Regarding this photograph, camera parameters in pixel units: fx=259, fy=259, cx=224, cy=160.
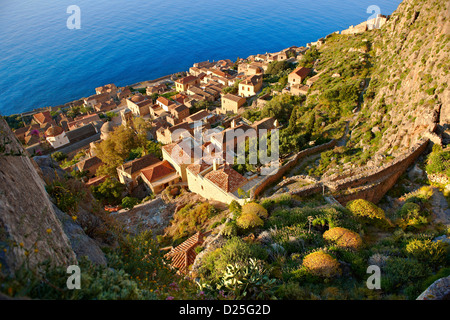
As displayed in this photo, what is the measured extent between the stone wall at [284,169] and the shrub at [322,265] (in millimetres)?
7657

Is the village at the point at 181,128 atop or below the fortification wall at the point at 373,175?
below

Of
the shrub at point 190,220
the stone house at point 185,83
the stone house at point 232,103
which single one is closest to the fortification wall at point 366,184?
the shrub at point 190,220

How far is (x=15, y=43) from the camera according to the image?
99.8 m

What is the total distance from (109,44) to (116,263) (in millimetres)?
122673

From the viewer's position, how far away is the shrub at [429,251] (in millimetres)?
8914

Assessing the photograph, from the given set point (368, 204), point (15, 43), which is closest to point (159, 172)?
point (368, 204)

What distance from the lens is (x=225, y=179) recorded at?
18.6m

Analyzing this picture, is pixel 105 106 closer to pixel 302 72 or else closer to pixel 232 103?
pixel 232 103

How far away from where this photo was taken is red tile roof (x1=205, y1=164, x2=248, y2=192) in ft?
59.4

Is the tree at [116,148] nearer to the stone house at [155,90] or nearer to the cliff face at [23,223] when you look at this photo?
the cliff face at [23,223]

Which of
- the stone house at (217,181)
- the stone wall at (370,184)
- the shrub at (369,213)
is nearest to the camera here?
the shrub at (369,213)

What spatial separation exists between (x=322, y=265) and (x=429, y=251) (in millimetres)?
4010

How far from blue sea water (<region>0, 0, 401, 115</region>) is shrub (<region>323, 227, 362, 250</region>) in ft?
270

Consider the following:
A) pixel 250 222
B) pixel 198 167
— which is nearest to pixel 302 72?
pixel 198 167
